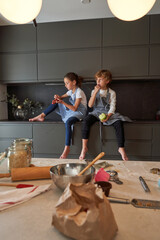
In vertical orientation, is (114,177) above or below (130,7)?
below

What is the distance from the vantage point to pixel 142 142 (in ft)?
7.41

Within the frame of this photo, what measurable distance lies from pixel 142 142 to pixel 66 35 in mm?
1785

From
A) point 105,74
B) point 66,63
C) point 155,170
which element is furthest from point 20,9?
point 66,63

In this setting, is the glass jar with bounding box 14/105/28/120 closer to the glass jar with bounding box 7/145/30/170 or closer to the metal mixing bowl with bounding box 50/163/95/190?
the glass jar with bounding box 7/145/30/170

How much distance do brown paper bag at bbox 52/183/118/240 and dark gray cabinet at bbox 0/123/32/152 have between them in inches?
83.6

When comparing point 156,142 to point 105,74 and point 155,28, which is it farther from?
point 155,28

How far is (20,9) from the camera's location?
850mm

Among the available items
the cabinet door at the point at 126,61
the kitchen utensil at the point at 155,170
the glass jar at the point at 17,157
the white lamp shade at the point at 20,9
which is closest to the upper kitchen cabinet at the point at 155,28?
the cabinet door at the point at 126,61

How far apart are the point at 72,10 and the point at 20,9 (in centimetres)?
174

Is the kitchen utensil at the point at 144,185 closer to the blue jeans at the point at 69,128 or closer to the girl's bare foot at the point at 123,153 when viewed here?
the girl's bare foot at the point at 123,153

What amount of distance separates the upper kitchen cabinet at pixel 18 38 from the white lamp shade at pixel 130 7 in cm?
192

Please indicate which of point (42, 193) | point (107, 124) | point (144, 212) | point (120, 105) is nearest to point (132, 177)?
point (144, 212)

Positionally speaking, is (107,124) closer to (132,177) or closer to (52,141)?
(52,141)

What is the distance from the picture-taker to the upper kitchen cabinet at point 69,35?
2.39 metres
